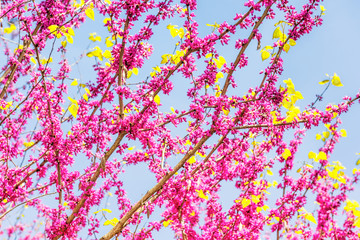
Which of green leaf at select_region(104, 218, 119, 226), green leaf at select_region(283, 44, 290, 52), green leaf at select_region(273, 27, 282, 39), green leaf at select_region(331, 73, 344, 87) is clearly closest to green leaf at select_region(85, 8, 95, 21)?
green leaf at select_region(273, 27, 282, 39)

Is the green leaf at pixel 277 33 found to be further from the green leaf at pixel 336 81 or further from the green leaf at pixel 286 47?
the green leaf at pixel 336 81

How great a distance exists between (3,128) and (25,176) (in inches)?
36.1

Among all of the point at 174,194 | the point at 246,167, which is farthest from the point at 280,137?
the point at 174,194

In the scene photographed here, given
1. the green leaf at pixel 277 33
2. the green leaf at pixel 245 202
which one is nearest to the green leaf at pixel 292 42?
the green leaf at pixel 277 33

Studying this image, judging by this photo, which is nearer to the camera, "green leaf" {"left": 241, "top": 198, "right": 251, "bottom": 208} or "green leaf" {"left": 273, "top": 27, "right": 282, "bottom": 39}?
"green leaf" {"left": 273, "top": 27, "right": 282, "bottom": 39}

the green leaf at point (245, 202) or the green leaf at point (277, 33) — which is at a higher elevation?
the green leaf at point (277, 33)

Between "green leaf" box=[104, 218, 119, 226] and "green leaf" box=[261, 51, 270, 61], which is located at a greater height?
"green leaf" box=[261, 51, 270, 61]

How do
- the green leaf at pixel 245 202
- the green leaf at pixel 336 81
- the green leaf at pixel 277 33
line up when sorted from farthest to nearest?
1. the green leaf at pixel 245 202
2. the green leaf at pixel 277 33
3. the green leaf at pixel 336 81

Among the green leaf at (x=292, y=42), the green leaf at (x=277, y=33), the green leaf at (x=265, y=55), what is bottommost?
the green leaf at (x=265, y=55)

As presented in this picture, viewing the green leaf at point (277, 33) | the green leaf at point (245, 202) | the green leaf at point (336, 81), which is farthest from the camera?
the green leaf at point (245, 202)

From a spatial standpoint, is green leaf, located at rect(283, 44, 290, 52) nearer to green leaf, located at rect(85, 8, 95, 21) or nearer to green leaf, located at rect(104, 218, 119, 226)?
green leaf, located at rect(85, 8, 95, 21)

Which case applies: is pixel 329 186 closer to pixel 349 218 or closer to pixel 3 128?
pixel 349 218

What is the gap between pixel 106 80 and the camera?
5969 millimetres

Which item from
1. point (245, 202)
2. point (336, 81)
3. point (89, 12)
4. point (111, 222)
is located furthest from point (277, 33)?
point (111, 222)
